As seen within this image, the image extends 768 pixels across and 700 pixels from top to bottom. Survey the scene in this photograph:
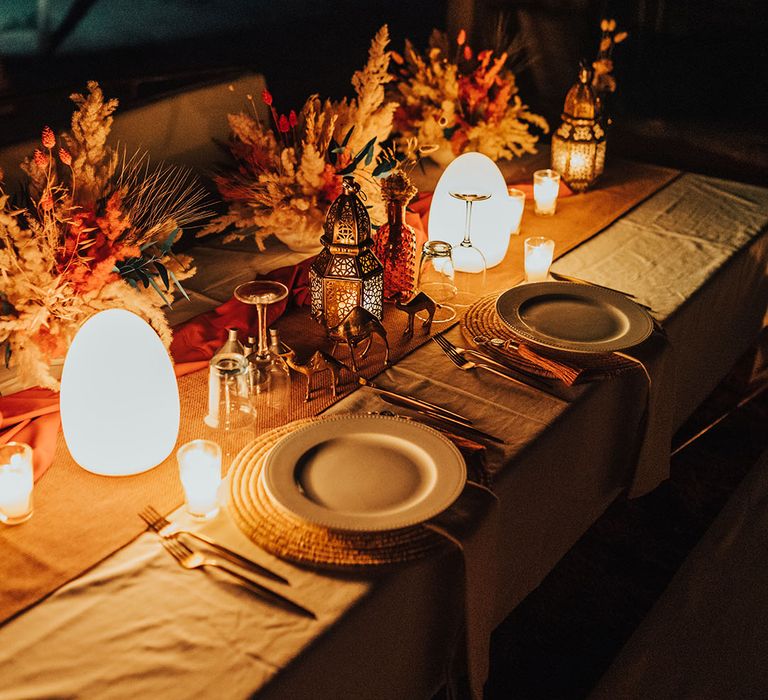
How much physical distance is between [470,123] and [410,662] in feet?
5.90

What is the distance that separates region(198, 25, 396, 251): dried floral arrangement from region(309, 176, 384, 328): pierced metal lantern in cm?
29

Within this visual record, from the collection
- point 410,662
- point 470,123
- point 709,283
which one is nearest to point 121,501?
point 410,662

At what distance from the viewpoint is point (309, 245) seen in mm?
1926

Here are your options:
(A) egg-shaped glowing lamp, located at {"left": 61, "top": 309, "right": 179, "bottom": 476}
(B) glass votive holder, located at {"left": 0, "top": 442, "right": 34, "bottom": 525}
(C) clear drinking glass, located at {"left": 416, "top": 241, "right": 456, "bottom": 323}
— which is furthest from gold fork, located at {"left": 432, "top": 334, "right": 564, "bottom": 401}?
(B) glass votive holder, located at {"left": 0, "top": 442, "right": 34, "bottom": 525}

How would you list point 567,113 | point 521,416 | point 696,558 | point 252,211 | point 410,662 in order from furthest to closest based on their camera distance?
point 567,113, point 252,211, point 696,558, point 521,416, point 410,662

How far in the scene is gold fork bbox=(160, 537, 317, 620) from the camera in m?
0.93

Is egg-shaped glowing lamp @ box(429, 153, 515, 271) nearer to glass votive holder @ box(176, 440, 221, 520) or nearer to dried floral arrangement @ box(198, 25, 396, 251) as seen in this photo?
dried floral arrangement @ box(198, 25, 396, 251)

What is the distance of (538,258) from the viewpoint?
5.79ft

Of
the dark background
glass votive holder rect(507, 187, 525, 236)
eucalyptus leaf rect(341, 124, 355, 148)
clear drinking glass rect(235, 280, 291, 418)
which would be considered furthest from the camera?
the dark background

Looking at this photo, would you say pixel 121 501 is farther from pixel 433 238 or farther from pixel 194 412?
pixel 433 238

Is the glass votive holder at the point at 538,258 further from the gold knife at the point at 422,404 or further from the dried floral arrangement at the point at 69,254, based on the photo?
the dried floral arrangement at the point at 69,254

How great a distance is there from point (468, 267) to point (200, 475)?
99 cm

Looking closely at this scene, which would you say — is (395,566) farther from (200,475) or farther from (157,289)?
(157,289)

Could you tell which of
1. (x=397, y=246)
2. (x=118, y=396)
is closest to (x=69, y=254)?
(x=118, y=396)
